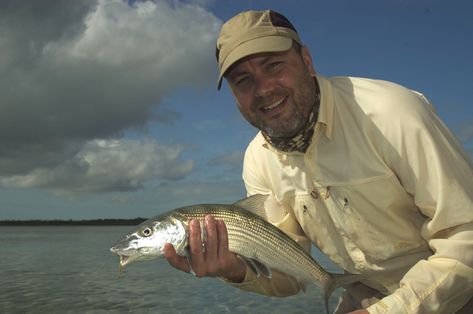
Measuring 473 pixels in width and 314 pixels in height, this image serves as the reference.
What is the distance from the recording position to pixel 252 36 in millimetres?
3971

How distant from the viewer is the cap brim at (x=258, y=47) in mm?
3891

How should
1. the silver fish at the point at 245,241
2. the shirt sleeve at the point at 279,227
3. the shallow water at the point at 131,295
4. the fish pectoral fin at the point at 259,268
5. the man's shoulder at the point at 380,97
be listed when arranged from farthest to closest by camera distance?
the shallow water at the point at 131,295 → the shirt sleeve at the point at 279,227 → the fish pectoral fin at the point at 259,268 → the silver fish at the point at 245,241 → the man's shoulder at the point at 380,97

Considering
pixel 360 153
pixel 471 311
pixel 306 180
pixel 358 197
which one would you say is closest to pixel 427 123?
pixel 360 153

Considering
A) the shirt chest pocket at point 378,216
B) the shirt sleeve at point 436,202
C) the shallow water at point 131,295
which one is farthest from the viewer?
the shallow water at point 131,295

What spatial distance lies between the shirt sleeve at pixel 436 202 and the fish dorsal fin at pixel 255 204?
1429mm

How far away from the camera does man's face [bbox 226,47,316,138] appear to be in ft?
12.9

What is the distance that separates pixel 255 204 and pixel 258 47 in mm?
1439

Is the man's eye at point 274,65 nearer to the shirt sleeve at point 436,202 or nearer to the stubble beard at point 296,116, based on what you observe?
the stubble beard at point 296,116

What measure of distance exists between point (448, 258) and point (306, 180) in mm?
1245

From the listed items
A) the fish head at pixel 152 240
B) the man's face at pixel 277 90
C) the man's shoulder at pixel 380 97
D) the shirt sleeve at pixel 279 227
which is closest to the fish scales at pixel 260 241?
the fish head at pixel 152 240

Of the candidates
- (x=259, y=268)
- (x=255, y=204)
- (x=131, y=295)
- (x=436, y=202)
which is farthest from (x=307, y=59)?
(x=131, y=295)

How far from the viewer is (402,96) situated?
11.7ft

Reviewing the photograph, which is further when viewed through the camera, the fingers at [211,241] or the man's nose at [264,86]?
the fingers at [211,241]

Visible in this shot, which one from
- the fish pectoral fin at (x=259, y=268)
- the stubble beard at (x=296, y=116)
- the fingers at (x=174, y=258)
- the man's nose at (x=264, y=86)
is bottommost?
the fish pectoral fin at (x=259, y=268)
